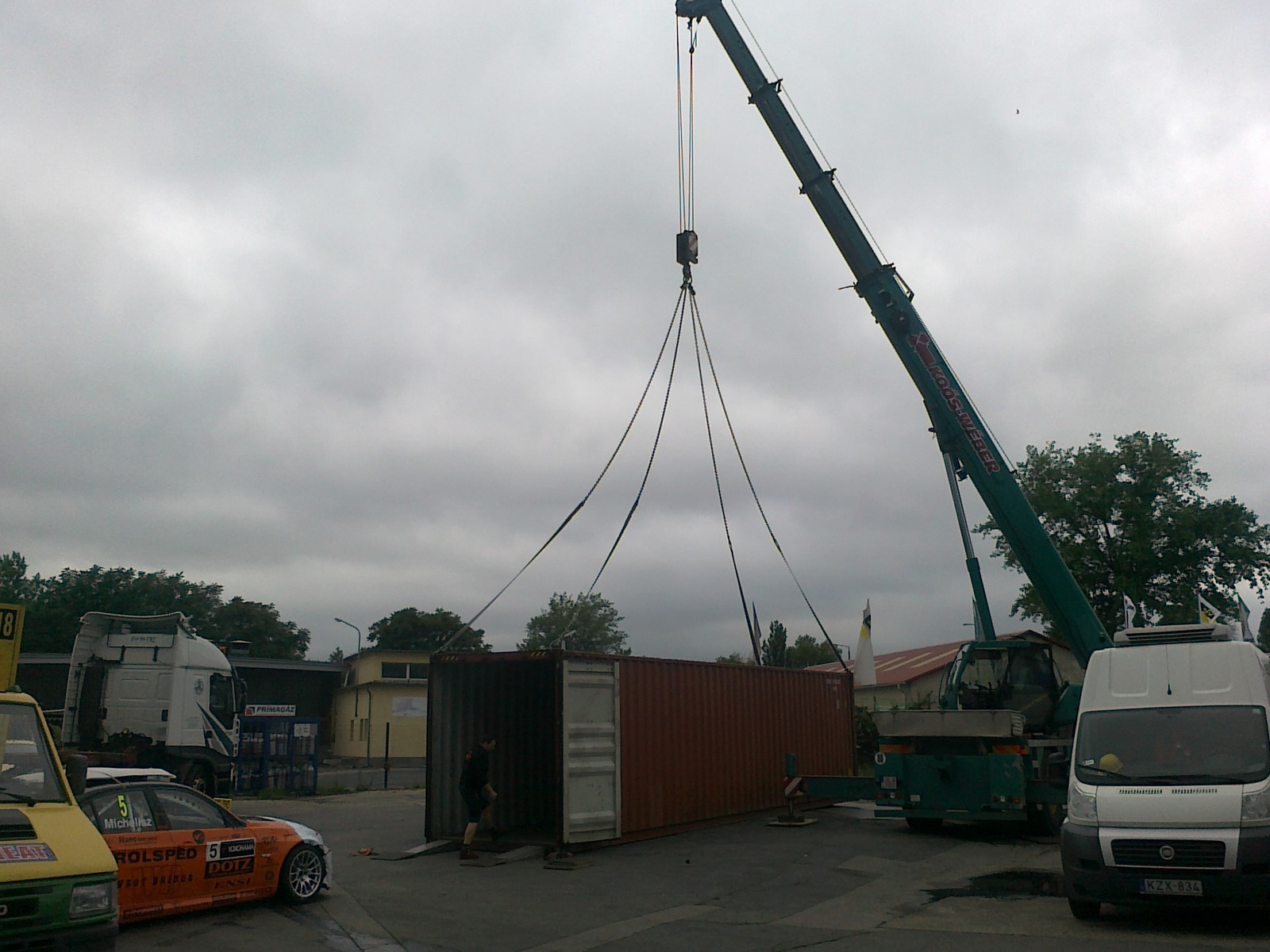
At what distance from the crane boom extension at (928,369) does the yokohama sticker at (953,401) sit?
1 cm

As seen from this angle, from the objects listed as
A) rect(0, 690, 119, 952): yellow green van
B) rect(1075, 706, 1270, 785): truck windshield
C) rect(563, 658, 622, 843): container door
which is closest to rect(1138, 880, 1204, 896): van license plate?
rect(1075, 706, 1270, 785): truck windshield

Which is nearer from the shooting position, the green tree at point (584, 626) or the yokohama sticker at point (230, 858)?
the yokohama sticker at point (230, 858)

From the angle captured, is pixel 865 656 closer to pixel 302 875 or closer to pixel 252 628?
pixel 302 875

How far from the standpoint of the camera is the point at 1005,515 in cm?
1587

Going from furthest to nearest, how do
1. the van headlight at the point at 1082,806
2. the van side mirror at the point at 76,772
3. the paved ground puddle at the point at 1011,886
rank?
1. the paved ground puddle at the point at 1011,886
2. the van headlight at the point at 1082,806
3. the van side mirror at the point at 76,772

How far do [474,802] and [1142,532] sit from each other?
1527 inches

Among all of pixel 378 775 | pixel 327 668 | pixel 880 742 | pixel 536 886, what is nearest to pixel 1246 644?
pixel 880 742

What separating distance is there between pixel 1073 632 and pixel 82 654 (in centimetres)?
1825

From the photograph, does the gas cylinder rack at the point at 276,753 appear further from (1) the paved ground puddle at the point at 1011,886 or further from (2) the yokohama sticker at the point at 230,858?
(1) the paved ground puddle at the point at 1011,886

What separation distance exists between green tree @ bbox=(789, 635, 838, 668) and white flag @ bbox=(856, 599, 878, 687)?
238ft

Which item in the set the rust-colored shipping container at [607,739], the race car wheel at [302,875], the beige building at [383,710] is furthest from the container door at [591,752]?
the beige building at [383,710]

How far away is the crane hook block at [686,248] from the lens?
16.3 meters

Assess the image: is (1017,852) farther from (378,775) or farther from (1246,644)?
(378,775)

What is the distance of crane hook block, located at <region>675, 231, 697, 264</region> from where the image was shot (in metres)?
16.3
